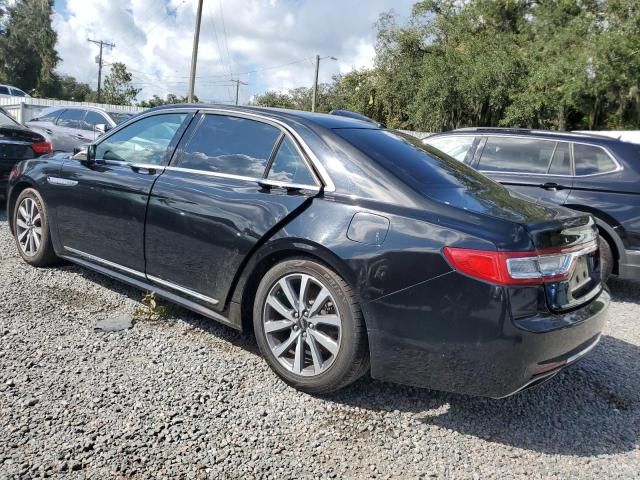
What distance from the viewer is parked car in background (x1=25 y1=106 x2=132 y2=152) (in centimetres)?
1102

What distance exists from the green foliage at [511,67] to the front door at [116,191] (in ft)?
75.8

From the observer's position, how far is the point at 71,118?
1158 centimetres

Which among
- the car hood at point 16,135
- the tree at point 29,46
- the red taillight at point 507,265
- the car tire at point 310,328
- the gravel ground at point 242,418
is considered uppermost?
the tree at point 29,46

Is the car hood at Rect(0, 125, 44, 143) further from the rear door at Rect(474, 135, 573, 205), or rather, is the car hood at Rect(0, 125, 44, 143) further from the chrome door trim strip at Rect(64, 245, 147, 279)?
the rear door at Rect(474, 135, 573, 205)

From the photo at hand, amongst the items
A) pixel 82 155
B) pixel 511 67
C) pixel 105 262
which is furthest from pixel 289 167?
pixel 511 67

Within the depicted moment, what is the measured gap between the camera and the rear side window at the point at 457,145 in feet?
21.1

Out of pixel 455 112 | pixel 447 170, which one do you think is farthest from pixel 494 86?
pixel 447 170

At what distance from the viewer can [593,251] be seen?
3068 mm

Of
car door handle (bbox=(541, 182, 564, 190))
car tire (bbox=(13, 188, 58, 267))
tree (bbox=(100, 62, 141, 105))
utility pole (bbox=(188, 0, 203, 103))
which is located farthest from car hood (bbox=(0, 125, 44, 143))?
tree (bbox=(100, 62, 141, 105))

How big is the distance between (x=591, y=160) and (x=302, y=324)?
166 inches

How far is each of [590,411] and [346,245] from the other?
5.79 feet

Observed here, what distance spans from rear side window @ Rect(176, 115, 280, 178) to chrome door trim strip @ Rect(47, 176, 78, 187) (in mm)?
1192

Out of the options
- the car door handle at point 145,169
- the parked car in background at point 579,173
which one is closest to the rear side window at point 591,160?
the parked car in background at point 579,173

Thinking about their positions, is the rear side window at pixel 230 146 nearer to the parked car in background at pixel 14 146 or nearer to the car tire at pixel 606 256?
the car tire at pixel 606 256
